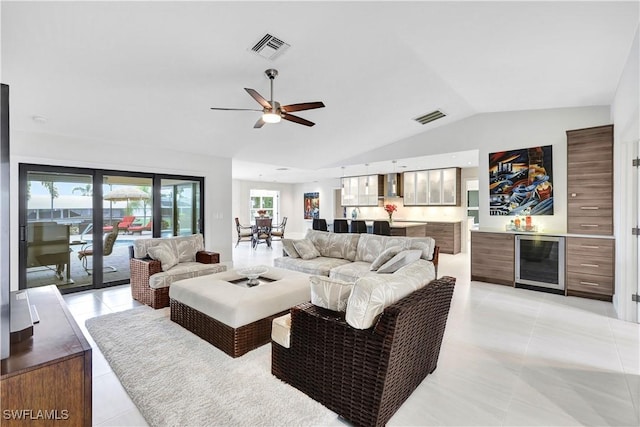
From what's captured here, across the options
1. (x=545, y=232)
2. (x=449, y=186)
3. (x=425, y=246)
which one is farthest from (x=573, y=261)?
(x=449, y=186)

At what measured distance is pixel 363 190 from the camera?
9.90m

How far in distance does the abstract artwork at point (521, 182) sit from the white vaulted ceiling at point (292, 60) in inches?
33.3

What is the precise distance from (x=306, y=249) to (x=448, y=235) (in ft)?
15.8

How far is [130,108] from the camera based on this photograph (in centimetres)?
388

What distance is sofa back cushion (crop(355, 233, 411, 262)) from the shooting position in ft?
14.2

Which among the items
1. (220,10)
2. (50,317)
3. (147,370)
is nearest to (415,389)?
(147,370)

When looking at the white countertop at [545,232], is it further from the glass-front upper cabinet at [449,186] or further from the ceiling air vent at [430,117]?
the glass-front upper cabinet at [449,186]

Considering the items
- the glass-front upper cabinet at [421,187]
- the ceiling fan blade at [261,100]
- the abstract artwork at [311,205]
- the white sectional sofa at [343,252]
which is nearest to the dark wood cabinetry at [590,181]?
the white sectional sofa at [343,252]

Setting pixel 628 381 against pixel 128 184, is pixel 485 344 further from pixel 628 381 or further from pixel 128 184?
pixel 128 184

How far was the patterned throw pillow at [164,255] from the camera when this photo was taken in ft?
13.0

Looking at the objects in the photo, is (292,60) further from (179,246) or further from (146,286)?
(146,286)

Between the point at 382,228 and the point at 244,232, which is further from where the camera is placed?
the point at 244,232

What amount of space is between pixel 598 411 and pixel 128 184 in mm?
6249

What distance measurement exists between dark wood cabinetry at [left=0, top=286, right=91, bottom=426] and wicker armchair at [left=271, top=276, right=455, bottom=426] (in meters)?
1.11
